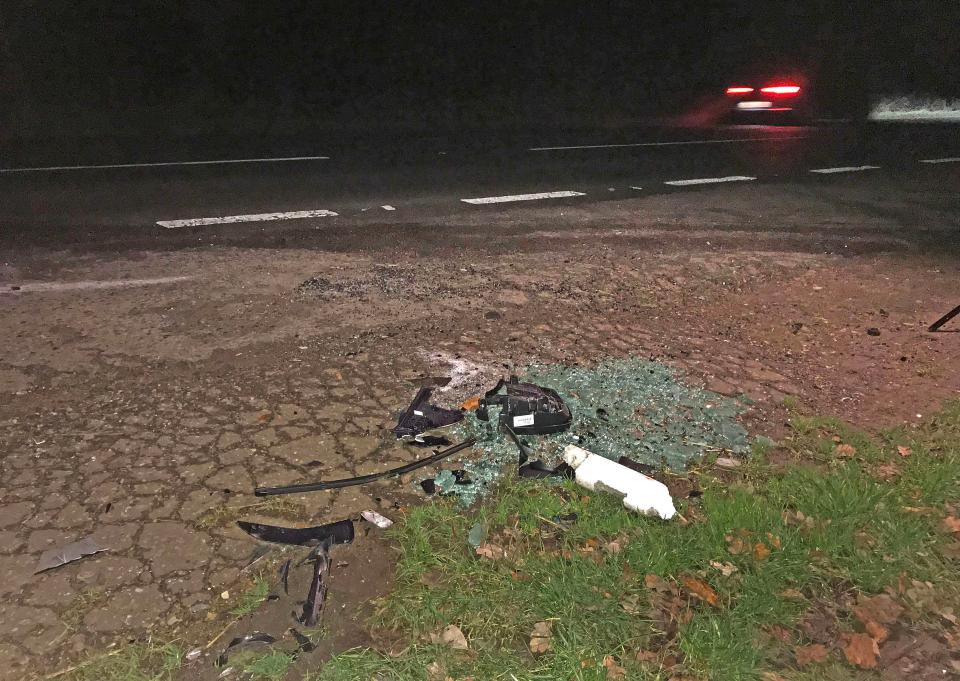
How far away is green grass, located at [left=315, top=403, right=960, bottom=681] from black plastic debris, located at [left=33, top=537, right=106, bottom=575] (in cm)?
106

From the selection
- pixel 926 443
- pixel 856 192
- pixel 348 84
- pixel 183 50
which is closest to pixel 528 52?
pixel 348 84

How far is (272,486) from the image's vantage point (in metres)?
2.84

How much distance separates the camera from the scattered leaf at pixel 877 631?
223 centimetres

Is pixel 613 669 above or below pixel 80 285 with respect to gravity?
below

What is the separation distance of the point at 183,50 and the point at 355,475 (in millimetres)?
14515

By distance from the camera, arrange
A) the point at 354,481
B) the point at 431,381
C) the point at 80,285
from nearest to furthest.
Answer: the point at 354,481 → the point at 431,381 → the point at 80,285

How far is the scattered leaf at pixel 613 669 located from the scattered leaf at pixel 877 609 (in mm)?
885

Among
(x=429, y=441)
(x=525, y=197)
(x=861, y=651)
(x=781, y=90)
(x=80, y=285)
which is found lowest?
(x=861, y=651)

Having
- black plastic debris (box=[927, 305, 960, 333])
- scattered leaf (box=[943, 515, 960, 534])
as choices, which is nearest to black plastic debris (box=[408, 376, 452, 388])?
scattered leaf (box=[943, 515, 960, 534])

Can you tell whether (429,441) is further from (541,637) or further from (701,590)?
(701,590)

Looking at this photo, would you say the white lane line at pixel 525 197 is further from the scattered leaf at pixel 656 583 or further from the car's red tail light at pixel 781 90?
the car's red tail light at pixel 781 90

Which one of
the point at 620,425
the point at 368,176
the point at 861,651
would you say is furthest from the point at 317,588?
the point at 368,176

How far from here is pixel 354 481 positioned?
290cm

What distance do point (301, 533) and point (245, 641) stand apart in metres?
0.50
